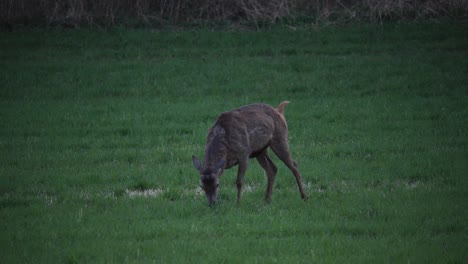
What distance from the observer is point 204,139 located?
49.8 feet

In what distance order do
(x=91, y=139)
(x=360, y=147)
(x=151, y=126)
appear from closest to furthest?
(x=360, y=147)
(x=91, y=139)
(x=151, y=126)

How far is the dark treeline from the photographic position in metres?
24.9

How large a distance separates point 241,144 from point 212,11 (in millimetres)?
15383

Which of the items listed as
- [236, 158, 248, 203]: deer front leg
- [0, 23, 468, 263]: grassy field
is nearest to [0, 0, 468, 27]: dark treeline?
[0, 23, 468, 263]: grassy field

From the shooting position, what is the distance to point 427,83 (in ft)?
62.8

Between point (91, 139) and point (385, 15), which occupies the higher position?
point (385, 15)

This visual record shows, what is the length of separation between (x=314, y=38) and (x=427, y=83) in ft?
17.1

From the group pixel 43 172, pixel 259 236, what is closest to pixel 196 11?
pixel 43 172

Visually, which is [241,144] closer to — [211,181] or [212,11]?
[211,181]

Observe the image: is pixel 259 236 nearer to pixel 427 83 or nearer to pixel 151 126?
pixel 151 126

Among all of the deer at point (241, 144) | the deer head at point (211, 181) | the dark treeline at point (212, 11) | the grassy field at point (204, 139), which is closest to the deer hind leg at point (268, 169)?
the deer at point (241, 144)

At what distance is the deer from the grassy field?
13.9 inches

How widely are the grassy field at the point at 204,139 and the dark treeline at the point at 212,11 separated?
1016 mm

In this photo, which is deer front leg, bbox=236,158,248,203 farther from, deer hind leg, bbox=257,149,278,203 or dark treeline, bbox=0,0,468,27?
dark treeline, bbox=0,0,468,27
